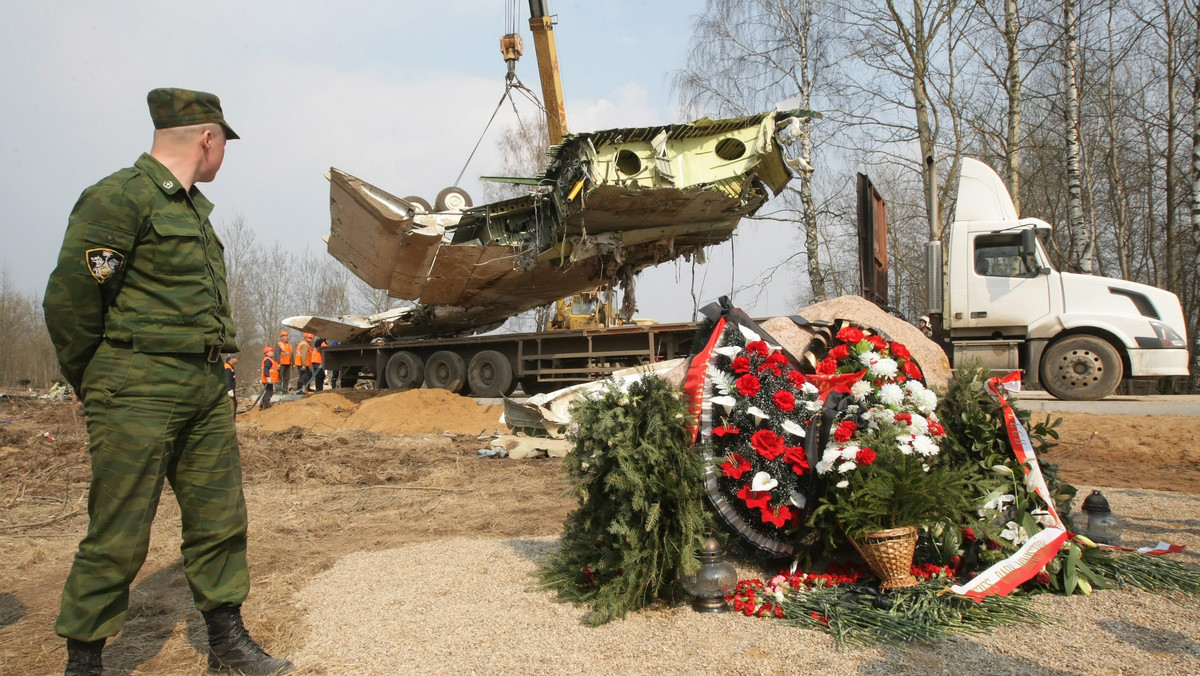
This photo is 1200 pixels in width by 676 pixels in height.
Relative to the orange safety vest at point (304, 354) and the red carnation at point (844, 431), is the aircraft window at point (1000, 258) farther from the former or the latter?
the orange safety vest at point (304, 354)

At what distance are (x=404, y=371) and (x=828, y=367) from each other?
1366 cm

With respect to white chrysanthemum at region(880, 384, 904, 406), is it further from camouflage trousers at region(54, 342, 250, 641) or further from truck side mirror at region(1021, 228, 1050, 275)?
truck side mirror at region(1021, 228, 1050, 275)

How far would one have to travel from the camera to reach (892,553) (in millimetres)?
3018

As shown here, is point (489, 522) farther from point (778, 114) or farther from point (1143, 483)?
point (778, 114)

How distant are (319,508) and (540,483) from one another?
1.98m

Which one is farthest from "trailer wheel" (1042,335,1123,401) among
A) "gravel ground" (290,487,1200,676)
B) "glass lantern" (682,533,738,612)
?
"glass lantern" (682,533,738,612)

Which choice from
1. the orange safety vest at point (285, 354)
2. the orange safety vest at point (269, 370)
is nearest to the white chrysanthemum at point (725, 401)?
the orange safety vest at point (269, 370)

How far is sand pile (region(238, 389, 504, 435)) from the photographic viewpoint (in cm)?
1245

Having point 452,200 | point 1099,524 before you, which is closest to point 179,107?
point 1099,524

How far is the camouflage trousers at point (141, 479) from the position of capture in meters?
2.41

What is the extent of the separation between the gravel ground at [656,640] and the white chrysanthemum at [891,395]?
1003 mm

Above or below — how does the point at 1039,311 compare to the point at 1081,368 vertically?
above

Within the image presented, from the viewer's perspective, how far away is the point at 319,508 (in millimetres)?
6152

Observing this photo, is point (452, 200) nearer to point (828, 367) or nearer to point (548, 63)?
point (548, 63)
